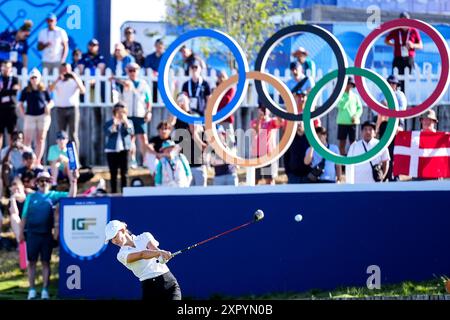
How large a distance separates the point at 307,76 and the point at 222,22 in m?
5.13

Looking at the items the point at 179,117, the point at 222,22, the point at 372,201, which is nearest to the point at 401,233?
the point at 372,201

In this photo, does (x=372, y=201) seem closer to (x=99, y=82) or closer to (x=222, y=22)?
(x=99, y=82)

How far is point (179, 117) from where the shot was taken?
15734 millimetres

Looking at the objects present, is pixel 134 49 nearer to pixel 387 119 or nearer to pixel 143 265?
pixel 387 119

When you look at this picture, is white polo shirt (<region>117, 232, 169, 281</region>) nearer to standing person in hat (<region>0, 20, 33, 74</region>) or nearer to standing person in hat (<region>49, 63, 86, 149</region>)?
standing person in hat (<region>49, 63, 86, 149</region>)

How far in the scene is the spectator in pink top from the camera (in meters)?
15.8

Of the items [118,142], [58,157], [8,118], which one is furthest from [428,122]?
[8,118]

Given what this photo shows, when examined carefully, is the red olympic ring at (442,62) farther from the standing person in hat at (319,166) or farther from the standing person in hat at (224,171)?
the standing person in hat at (224,171)

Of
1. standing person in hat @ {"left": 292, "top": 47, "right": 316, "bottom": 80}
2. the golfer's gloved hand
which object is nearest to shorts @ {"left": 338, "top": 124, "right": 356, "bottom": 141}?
standing person in hat @ {"left": 292, "top": 47, "right": 316, "bottom": 80}

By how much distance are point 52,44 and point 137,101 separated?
190 centimetres

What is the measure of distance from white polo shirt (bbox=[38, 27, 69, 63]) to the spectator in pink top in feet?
12.3

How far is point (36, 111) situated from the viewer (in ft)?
60.3

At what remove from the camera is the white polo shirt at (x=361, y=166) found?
15367mm
